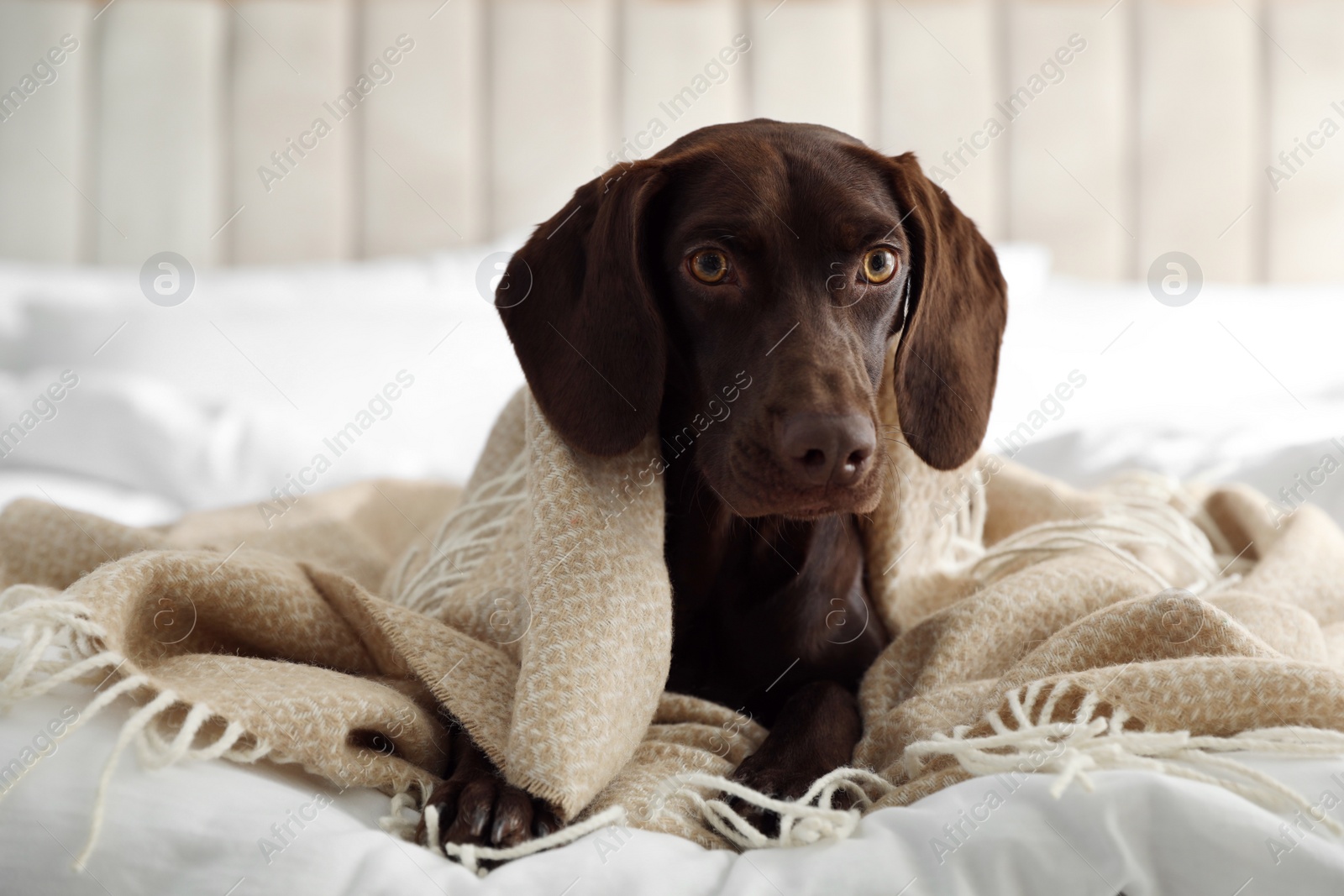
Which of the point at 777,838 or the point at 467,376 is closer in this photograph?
the point at 777,838

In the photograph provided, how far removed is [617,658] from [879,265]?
57 cm

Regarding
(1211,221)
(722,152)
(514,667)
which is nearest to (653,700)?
(514,667)

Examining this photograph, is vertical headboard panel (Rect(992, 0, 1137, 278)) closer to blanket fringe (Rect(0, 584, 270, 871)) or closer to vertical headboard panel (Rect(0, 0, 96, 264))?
vertical headboard panel (Rect(0, 0, 96, 264))

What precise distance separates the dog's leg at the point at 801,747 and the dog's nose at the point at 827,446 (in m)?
0.29

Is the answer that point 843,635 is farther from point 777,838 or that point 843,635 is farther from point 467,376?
point 467,376

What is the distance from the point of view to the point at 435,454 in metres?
2.35

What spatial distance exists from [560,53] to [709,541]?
2.31 m

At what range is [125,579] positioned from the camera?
0.95 m

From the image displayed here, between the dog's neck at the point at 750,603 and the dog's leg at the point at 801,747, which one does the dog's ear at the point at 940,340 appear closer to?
the dog's neck at the point at 750,603

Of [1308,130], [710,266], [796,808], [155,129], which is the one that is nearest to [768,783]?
[796,808]

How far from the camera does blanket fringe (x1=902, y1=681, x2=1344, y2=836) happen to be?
0.76 metres

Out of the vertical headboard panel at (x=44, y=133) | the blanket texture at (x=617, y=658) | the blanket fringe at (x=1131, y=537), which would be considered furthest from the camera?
the vertical headboard panel at (x=44, y=133)

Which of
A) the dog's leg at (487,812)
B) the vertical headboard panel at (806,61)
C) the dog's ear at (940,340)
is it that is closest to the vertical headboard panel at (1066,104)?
the vertical headboard panel at (806,61)

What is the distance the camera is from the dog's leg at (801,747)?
971 mm
